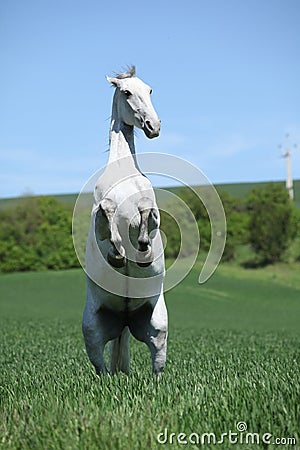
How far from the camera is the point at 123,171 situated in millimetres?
5598

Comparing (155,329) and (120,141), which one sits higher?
(120,141)

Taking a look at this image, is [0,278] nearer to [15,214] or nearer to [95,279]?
[15,214]

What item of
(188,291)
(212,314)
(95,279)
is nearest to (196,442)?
(95,279)

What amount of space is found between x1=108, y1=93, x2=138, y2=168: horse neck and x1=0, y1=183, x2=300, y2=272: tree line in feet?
148

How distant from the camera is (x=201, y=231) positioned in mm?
61719

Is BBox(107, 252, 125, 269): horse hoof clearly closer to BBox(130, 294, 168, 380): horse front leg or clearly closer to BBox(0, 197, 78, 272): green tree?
BBox(130, 294, 168, 380): horse front leg

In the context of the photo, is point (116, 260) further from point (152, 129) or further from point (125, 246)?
point (152, 129)

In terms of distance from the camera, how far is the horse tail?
630 centimetres

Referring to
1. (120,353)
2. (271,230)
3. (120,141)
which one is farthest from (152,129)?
(271,230)

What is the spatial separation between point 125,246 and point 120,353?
150 cm

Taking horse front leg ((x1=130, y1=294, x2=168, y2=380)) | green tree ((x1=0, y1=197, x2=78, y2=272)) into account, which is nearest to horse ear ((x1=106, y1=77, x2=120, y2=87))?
horse front leg ((x1=130, y1=294, x2=168, y2=380))

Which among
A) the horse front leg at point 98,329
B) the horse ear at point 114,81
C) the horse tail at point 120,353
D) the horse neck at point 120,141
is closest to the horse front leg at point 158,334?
the horse front leg at point 98,329

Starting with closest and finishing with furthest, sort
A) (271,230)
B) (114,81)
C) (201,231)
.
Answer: (114,81)
(271,230)
(201,231)

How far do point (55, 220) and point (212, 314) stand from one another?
3622cm
